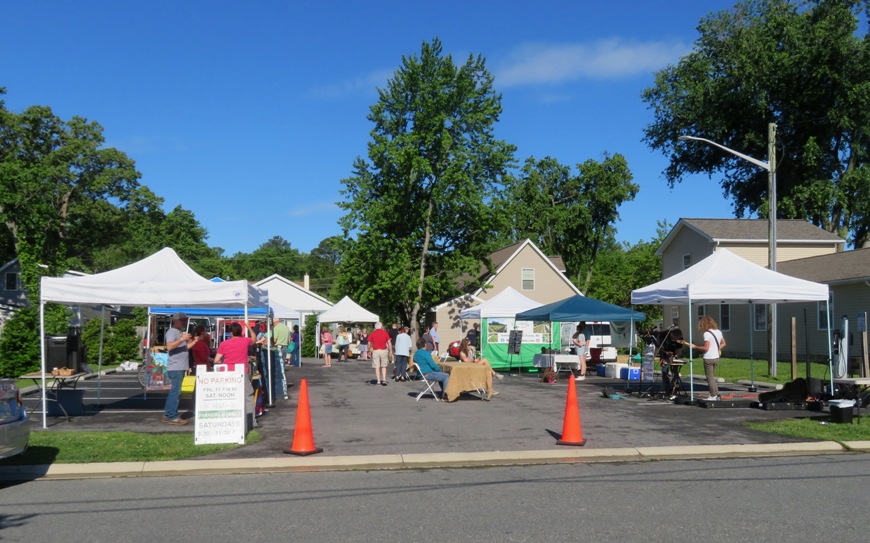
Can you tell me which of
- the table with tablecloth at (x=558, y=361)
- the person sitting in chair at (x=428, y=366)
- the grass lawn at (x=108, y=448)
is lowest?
the grass lawn at (x=108, y=448)

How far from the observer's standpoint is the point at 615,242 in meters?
99.2

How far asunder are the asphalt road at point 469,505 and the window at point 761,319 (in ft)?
87.1

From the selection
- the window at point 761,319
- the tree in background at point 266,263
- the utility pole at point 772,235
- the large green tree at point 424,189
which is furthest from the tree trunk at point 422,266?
the tree in background at point 266,263

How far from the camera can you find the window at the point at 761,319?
35037mm

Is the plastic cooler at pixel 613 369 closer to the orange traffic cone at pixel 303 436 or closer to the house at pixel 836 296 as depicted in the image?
the house at pixel 836 296

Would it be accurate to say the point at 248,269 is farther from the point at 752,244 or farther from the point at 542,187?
the point at 752,244

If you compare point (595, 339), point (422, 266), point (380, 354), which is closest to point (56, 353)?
point (380, 354)

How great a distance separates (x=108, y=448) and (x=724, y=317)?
108ft

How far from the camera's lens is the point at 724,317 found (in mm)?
38438

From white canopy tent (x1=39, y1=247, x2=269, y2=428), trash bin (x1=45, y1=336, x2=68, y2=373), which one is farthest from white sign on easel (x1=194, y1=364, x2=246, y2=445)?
trash bin (x1=45, y1=336, x2=68, y2=373)

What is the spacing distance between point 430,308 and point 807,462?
4012cm

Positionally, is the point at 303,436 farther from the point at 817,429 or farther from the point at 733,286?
the point at 733,286

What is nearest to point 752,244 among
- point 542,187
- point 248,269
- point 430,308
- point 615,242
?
point 430,308

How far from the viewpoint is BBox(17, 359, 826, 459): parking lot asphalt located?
37.5 feet
